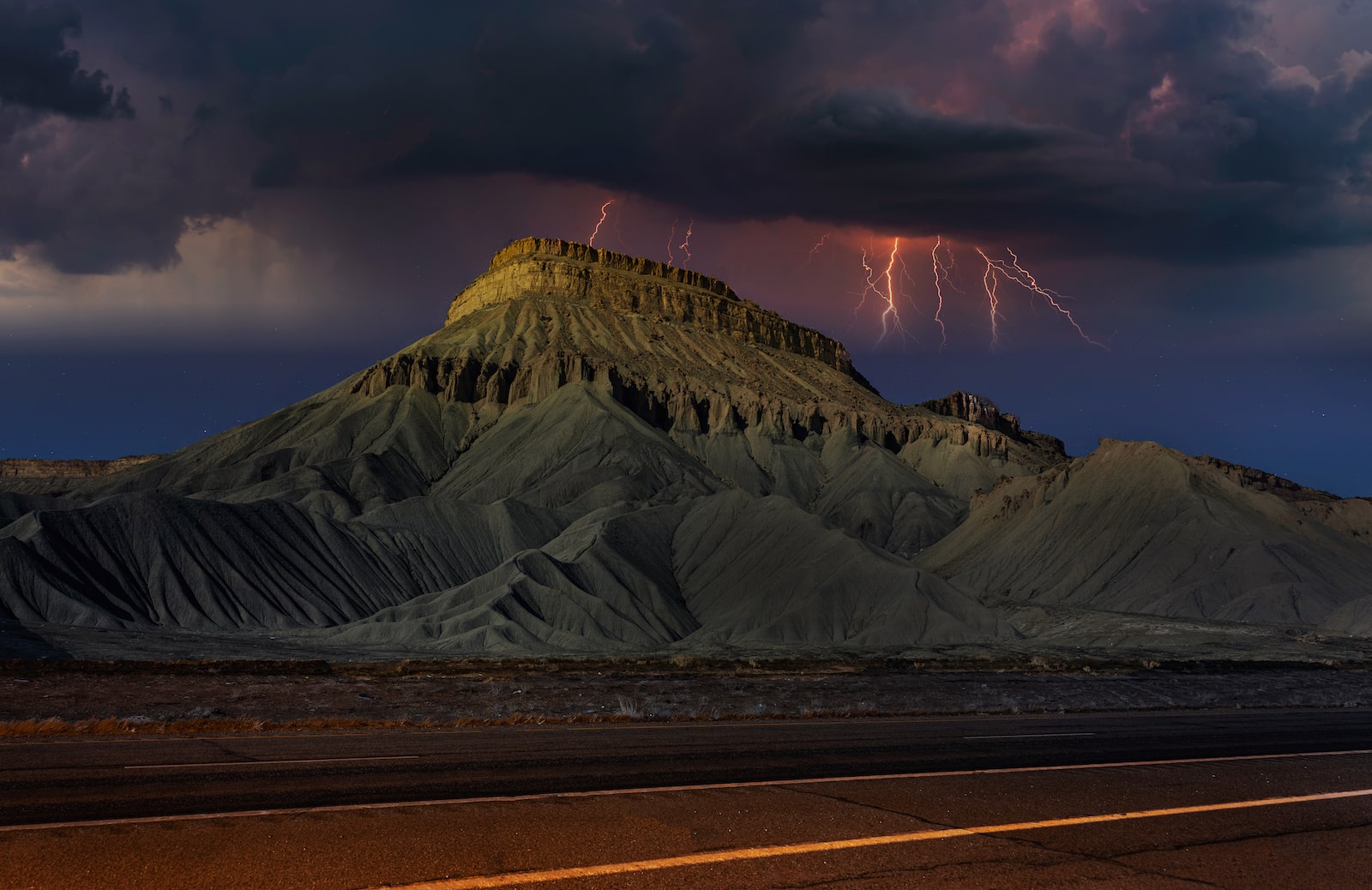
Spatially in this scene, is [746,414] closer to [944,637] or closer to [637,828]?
[944,637]

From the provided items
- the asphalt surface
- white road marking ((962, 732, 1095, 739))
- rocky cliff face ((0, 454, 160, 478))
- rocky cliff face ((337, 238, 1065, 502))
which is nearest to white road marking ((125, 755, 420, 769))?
the asphalt surface

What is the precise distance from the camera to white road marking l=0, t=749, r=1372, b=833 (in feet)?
34.8

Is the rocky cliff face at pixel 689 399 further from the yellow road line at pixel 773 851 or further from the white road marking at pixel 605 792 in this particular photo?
the yellow road line at pixel 773 851

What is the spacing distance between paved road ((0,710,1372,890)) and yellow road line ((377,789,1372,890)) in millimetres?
40

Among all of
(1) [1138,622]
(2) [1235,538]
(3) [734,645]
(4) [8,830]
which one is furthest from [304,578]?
(4) [8,830]

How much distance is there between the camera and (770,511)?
99.3 metres

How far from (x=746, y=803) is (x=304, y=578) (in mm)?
83926

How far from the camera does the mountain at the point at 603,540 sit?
255ft

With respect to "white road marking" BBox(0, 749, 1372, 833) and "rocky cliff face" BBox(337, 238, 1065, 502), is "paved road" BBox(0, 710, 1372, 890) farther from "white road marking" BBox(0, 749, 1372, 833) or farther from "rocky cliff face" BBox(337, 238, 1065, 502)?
"rocky cliff face" BBox(337, 238, 1065, 502)

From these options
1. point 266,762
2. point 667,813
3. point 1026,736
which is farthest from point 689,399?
point 667,813

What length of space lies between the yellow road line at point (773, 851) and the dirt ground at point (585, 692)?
12.2m

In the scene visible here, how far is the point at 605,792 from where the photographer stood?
1284 cm

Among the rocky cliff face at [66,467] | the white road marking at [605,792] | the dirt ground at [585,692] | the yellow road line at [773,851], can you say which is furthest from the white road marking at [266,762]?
the rocky cliff face at [66,467]

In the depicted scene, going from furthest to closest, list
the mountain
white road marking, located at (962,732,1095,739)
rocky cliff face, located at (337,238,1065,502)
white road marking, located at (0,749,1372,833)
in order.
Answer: rocky cliff face, located at (337,238,1065,502) < the mountain < white road marking, located at (962,732,1095,739) < white road marking, located at (0,749,1372,833)
